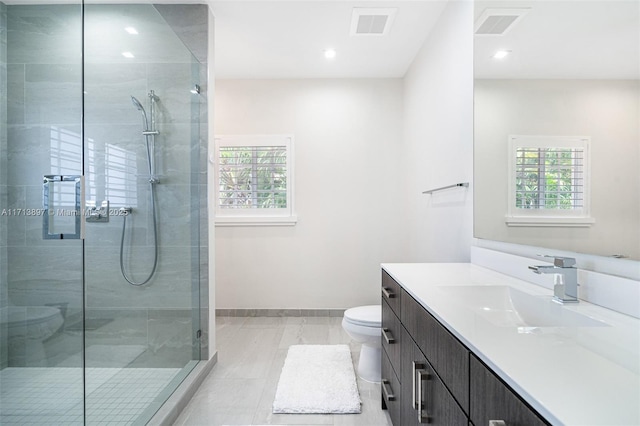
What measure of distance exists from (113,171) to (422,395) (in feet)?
6.46

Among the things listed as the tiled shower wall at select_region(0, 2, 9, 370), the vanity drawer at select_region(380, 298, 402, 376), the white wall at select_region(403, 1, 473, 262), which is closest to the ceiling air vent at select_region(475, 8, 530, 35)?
the white wall at select_region(403, 1, 473, 262)

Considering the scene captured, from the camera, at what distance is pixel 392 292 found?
1.62m

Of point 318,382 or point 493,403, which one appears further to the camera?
point 318,382

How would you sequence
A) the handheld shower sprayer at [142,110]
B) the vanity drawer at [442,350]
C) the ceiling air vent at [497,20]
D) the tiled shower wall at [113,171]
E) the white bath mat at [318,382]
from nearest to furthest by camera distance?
the vanity drawer at [442,350]
the ceiling air vent at [497,20]
the tiled shower wall at [113,171]
the white bath mat at [318,382]
the handheld shower sprayer at [142,110]

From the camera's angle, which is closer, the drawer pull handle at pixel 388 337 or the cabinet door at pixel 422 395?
the cabinet door at pixel 422 395

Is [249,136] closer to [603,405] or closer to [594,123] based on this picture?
[594,123]

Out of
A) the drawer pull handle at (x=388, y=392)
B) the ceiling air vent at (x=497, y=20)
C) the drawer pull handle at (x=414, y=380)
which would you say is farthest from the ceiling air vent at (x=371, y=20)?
the drawer pull handle at (x=388, y=392)

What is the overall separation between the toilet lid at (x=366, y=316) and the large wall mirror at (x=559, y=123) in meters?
0.87

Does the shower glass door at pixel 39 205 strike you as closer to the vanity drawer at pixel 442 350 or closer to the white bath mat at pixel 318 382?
the white bath mat at pixel 318 382

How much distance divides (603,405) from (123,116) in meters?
2.39

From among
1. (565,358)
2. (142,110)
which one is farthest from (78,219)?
Answer: (565,358)

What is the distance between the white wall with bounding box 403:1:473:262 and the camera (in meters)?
1.90

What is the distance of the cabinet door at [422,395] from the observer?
87 centimetres

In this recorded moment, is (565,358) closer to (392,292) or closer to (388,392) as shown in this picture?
(392,292)
